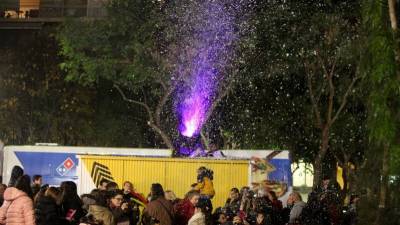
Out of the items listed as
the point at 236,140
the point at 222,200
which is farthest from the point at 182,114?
the point at 222,200

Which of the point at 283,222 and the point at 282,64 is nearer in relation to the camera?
the point at 283,222

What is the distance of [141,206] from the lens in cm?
1470

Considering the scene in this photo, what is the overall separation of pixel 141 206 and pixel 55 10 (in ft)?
95.1

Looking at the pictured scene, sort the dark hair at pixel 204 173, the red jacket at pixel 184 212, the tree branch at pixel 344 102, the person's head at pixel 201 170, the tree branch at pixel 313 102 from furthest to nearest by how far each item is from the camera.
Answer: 1. the tree branch at pixel 313 102
2. the tree branch at pixel 344 102
3. the person's head at pixel 201 170
4. the dark hair at pixel 204 173
5. the red jacket at pixel 184 212

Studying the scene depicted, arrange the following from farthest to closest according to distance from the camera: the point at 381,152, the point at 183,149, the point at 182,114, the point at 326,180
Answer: the point at 182,114
the point at 183,149
the point at 326,180
the point at 381,152

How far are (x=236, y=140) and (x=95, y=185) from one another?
12107 mm

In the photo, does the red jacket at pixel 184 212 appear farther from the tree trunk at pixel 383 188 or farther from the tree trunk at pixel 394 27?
the tree trunk at pixel 394 27

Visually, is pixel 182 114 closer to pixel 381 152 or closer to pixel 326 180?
pixel 326 180

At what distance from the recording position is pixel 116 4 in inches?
1118

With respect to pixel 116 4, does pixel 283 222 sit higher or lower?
lower

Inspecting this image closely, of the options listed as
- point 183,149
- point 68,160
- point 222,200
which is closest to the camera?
point 222,200

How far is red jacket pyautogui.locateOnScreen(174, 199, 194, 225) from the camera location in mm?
12430

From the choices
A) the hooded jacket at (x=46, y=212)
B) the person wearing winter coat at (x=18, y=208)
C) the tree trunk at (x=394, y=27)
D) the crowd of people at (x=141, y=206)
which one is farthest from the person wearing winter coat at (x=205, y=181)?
the tree trunk at (x=394, y=27)

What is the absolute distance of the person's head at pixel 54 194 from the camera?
36.2 feet
